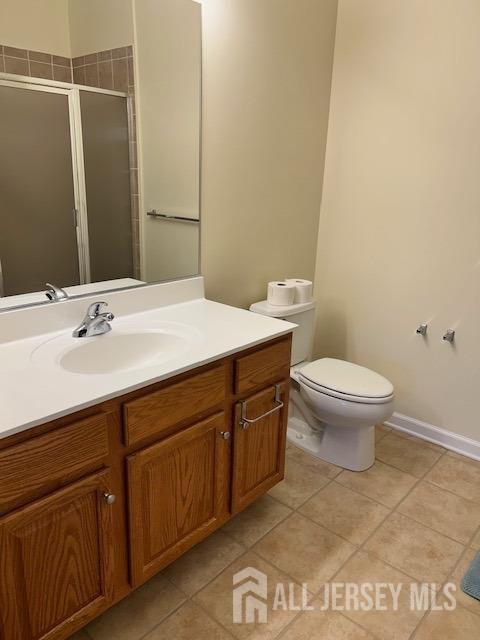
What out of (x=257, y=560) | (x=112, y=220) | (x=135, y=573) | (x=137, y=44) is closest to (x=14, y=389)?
(x=135, y=573)

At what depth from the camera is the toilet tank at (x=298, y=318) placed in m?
2.22

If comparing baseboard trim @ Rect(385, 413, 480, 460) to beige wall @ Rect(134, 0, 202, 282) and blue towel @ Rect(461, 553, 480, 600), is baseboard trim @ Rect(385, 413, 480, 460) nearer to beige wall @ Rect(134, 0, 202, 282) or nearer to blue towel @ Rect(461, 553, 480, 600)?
blue towel @ Rect(461, 553, 480, 600)

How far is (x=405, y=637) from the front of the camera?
1436 mm

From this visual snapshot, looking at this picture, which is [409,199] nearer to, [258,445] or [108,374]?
[258,445]

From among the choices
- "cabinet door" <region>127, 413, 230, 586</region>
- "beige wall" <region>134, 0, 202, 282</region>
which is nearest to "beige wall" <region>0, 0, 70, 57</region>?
"beige wall" <region>134, 0, 202, 282</region>

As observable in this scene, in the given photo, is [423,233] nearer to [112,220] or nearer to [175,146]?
[175,146]

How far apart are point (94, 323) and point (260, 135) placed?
3.95 feet

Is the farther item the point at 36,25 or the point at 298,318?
the point at 298,318

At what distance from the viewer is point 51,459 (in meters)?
1.09

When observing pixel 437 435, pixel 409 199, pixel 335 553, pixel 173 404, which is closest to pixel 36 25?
pixel 173 404

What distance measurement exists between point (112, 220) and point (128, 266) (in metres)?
0.18

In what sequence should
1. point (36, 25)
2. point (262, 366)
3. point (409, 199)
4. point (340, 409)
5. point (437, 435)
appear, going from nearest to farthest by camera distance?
point (36, 25)
point (262, 366)
point (340, 409)
point (409, 199)
point (437, 435)

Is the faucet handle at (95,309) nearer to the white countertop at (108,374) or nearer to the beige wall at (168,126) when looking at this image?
the white countertop at (108,374)

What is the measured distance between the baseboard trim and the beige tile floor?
0.05 m
